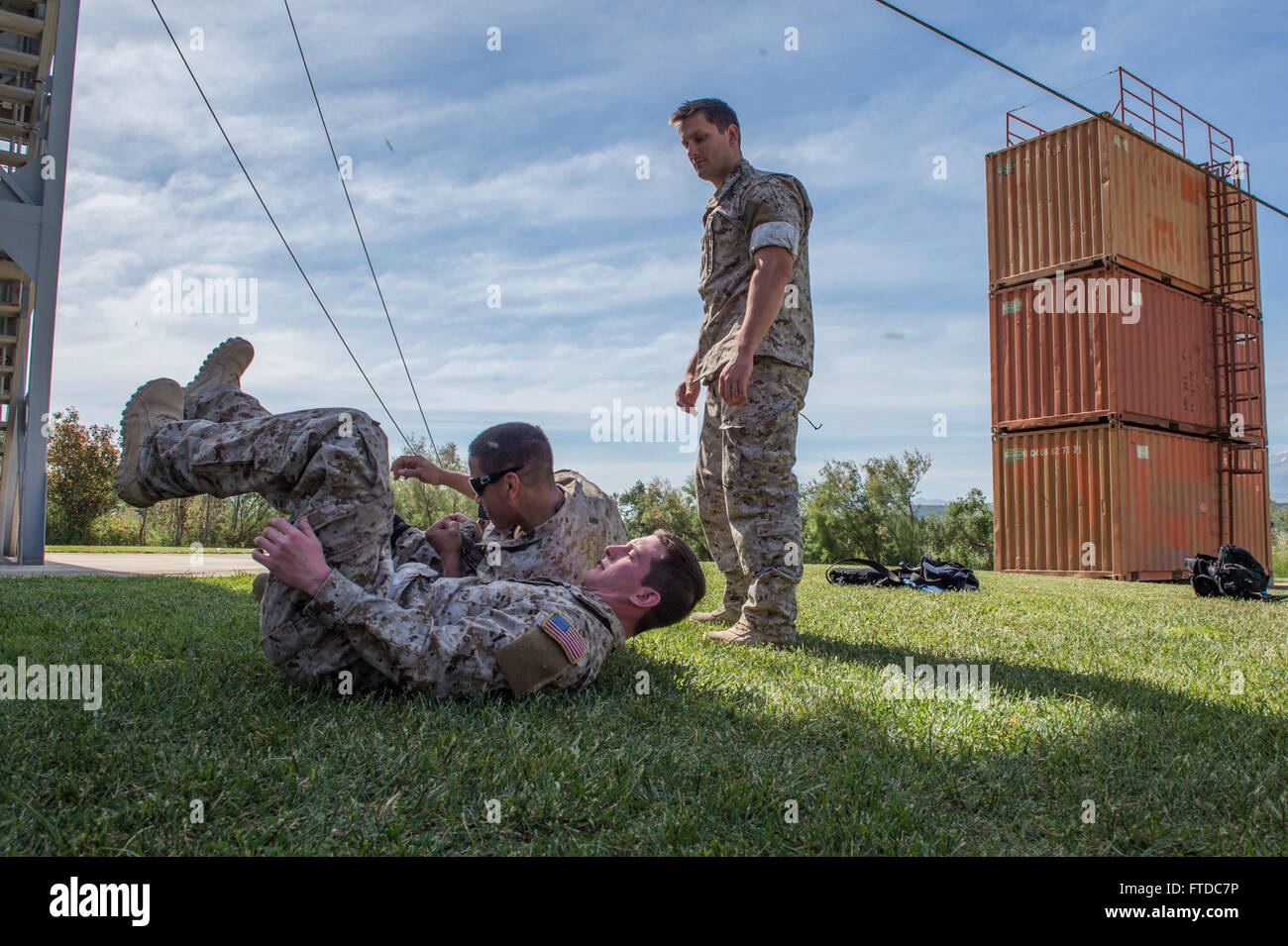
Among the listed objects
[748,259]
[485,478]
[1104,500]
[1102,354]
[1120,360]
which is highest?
[1102,354]

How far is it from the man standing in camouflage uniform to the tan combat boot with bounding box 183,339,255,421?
1632 millimetres

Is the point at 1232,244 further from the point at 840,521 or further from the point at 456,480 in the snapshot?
the point at 456,480

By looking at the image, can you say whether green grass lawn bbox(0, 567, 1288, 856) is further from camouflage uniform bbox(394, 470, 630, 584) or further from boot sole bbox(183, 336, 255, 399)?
boot sole bbox(183, 336, 255, 399)

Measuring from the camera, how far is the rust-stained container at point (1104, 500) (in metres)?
11.4

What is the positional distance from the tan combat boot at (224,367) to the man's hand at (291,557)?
722mm

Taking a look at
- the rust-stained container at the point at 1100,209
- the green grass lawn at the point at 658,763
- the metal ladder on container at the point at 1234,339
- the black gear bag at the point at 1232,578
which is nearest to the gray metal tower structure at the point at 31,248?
the green grass lawn at the point at 658,763

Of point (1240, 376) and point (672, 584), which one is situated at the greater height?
point (1240, 376)

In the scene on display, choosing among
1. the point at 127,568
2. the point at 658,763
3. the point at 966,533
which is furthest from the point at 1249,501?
the point at 127,568

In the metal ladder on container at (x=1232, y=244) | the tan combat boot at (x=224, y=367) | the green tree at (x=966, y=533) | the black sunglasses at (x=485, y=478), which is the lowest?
the green tree at (x=966, y=533)

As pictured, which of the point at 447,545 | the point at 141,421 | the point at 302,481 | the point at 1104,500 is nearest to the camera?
the point at 302,481

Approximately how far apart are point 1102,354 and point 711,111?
10651mm

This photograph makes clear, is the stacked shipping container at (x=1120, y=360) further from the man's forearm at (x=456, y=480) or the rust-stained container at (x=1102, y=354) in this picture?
the man's forearm at (x=456, y=480)

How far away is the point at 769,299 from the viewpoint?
118 inches

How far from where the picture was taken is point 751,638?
3084 mm
